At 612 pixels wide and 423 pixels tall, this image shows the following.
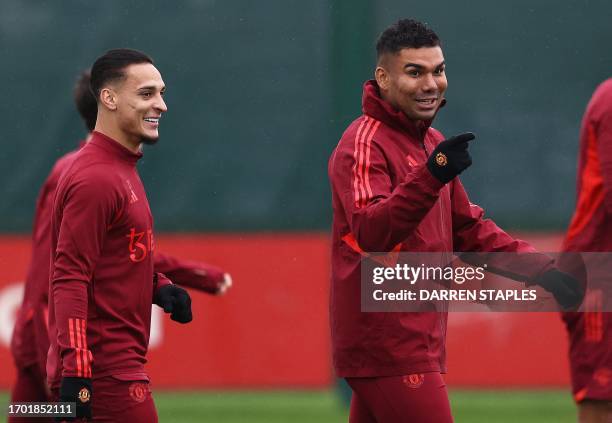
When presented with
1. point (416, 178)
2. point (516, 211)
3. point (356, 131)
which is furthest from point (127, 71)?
point (516, 211)

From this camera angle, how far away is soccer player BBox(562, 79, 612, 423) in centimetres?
534

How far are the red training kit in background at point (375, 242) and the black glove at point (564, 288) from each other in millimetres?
411

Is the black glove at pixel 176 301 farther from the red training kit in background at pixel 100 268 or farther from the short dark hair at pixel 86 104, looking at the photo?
the short dark hair at pixel 86 104

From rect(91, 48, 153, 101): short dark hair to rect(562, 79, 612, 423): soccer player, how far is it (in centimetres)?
168

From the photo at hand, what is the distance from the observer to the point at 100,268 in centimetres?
509

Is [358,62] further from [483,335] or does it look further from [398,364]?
[398,364]

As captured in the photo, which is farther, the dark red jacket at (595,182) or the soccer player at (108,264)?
the dark red jacket at (595,182)

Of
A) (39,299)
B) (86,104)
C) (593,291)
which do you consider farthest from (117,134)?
(593,291)

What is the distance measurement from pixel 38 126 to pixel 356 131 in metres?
7.22

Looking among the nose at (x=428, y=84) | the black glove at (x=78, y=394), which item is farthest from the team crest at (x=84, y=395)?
the nose at (x=428, y=84)

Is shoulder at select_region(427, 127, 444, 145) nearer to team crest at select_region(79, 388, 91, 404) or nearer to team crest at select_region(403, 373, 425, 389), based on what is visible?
team crest at select_region(403, 373, 425, 389)

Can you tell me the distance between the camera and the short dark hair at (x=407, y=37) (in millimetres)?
5340

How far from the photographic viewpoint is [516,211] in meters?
11.7

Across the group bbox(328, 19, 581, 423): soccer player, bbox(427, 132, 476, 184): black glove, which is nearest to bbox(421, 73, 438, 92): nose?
bbox(328, 19, 581, 423): soccer player
